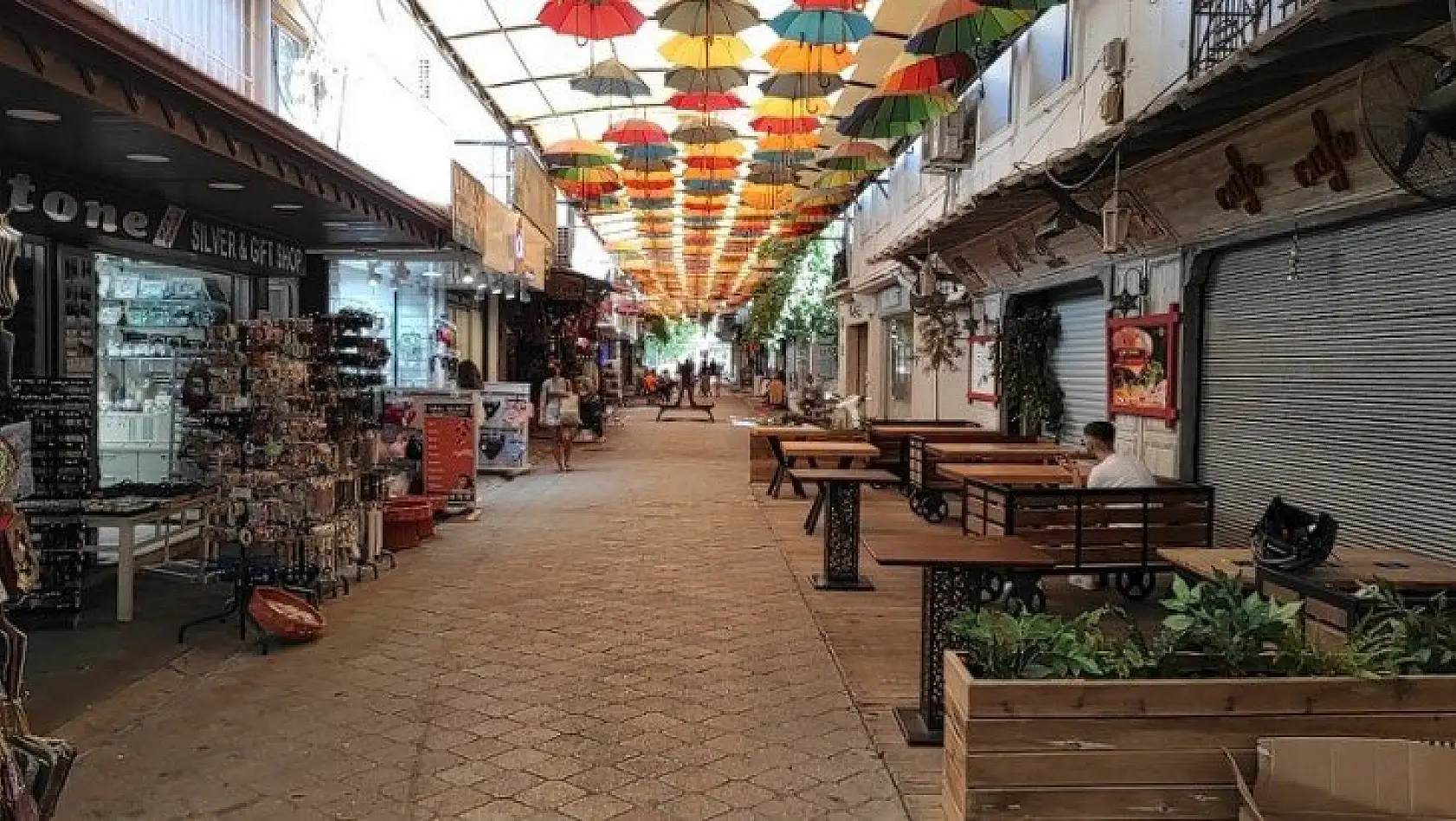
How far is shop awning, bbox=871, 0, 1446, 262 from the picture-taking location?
4.78 meters

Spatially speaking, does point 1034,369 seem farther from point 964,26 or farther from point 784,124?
point 784,124

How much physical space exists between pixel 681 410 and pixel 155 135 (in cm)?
3163

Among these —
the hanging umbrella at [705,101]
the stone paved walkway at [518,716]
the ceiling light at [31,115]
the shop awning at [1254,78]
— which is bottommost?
the stone paved walkway at [518,716]

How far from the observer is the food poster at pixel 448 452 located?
12.0 meters

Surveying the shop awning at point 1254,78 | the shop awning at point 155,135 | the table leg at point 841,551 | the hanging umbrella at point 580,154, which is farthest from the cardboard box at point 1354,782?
the hanging umbrella at point 580,154

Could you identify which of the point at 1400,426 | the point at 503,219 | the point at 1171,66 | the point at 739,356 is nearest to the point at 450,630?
the point at 1400,426

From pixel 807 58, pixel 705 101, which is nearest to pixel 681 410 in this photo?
pixel 705 101

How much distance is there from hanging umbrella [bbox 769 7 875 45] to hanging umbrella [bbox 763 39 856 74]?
1453 mm

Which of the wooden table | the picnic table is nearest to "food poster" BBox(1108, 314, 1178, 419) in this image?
the picnic table

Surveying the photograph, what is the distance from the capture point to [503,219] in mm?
14086

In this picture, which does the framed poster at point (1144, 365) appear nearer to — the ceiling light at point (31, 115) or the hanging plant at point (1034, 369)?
the hanging plant at point (1034, 369)

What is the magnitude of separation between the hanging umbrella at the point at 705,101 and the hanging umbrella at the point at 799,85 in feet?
1.61

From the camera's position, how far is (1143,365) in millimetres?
9766

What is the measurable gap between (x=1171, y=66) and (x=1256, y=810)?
7.08m
